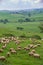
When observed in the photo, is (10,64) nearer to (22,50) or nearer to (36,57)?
(36,57)

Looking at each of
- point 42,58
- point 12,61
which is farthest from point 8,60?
point 42,58

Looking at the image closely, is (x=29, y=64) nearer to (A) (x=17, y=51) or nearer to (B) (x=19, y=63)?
→ (B) (x=19, y=63)

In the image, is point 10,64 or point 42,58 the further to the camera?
point 42,58

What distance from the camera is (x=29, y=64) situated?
908 inches

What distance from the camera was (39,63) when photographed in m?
23.6

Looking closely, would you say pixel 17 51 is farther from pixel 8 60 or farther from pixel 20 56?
pixel 8 60

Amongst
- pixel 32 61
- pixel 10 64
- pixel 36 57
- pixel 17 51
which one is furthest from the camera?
pixel 17 51

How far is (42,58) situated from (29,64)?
9.96 feet

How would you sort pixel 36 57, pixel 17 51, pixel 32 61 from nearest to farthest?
1. pixel 32 61
2. pixel 36 57
3. pixel 17 51

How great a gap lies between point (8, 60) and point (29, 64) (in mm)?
2430

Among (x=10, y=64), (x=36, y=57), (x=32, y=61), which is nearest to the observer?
(x=10, y=64)

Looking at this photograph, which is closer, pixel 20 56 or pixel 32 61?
pixel 32 61

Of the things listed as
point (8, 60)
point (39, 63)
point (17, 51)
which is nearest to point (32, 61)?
point (39, 63)

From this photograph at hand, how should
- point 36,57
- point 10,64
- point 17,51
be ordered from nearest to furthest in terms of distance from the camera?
point 10,64, point 36,57, point 17,51
